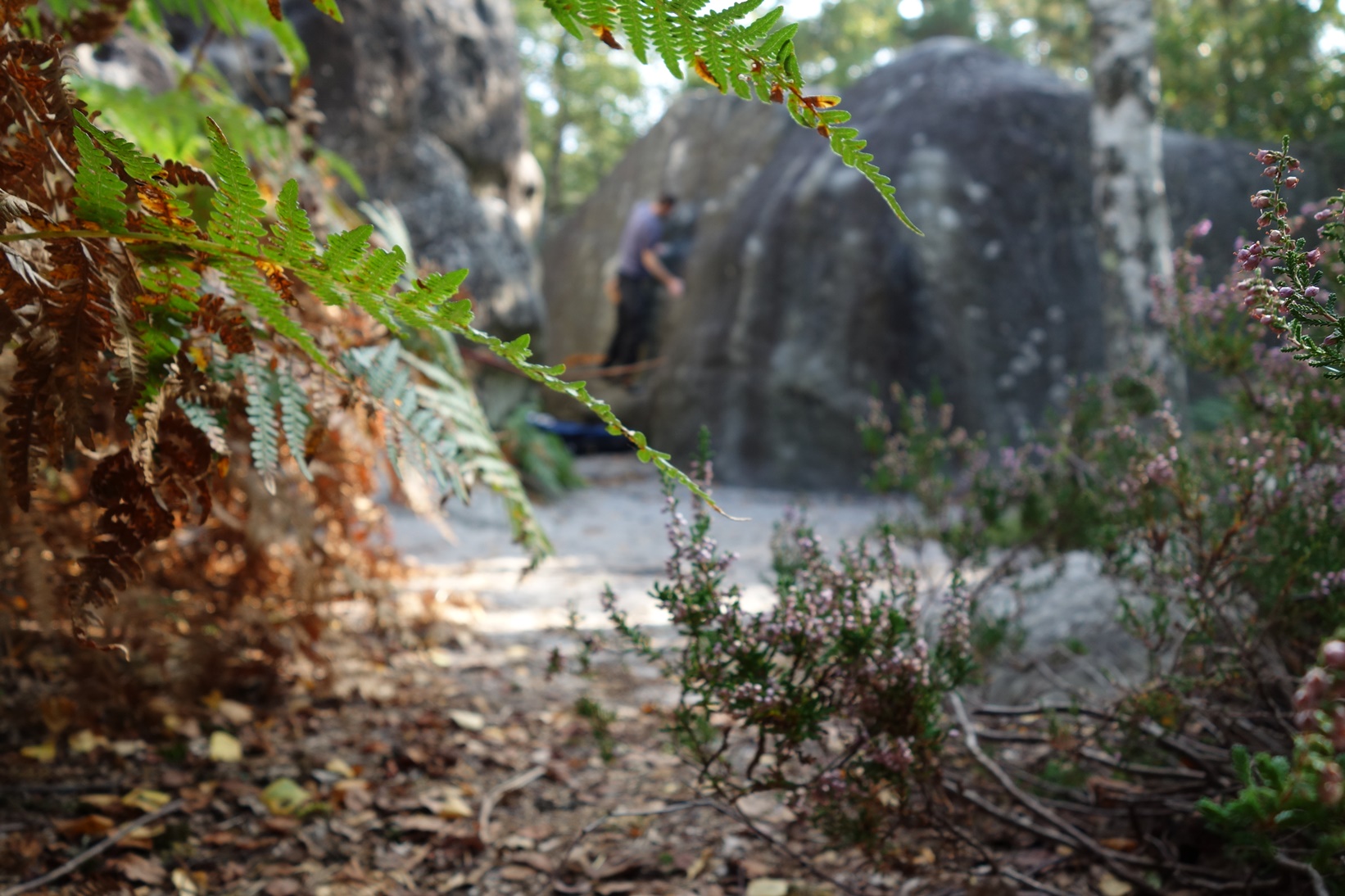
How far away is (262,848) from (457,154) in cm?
718

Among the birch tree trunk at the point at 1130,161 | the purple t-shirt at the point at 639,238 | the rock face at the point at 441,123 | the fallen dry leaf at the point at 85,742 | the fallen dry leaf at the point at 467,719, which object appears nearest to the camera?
the fallen dry leaf at the point at 85,742

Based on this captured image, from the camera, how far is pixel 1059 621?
9.63 feet

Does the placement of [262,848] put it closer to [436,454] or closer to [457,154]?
[436,454]

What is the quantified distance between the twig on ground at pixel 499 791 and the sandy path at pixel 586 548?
0.44 meters

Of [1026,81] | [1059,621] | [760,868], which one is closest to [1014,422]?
[1026,81]

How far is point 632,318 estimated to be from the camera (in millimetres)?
11164

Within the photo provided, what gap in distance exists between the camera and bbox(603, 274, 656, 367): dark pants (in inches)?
428

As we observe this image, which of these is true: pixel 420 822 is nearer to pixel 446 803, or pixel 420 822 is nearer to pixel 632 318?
pixel 446 803

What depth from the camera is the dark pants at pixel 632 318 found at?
10.9 m

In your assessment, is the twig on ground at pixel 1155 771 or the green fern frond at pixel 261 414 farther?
the twig on ground at pixel 1155 771

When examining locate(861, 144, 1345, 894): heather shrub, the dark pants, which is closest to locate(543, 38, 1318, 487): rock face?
the dark pants

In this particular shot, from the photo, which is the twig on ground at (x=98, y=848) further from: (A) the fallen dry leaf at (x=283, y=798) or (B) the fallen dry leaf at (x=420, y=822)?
(B) the fallen dry leaf at (x=420, y=822)

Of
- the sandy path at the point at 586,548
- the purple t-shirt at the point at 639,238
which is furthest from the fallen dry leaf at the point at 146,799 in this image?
the purple t-shirt at the point at 639,238

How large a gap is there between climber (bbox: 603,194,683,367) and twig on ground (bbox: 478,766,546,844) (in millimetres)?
8222
